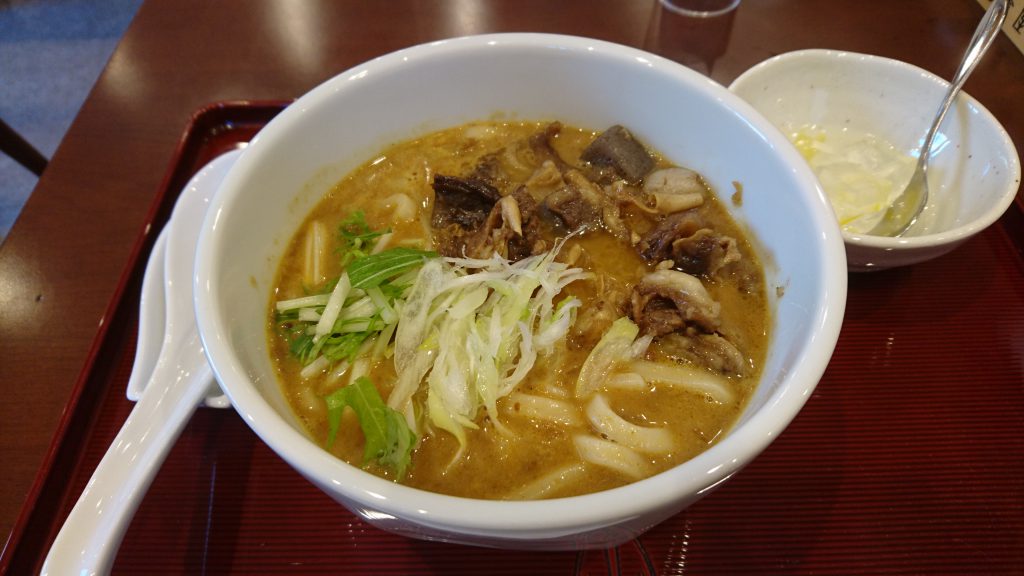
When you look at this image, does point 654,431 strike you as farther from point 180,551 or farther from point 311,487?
point 180,551

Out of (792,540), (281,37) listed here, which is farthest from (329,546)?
(281,37)

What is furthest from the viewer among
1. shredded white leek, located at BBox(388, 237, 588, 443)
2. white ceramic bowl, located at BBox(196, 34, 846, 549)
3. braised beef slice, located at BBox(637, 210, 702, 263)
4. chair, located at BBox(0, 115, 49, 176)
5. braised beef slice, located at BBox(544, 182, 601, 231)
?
chair, located at BBox(0, 115, 49, 176)

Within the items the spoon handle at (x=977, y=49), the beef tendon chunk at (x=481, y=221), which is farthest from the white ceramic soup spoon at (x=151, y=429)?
the spoon handle at (x=977, y=49)

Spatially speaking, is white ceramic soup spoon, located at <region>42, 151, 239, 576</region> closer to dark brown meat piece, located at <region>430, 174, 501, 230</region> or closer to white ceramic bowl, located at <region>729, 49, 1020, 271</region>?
dark brown meat piece, located at <region>430, 174, 501, 230</region>

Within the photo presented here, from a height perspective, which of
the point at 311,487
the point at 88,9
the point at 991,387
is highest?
the point at 991,387

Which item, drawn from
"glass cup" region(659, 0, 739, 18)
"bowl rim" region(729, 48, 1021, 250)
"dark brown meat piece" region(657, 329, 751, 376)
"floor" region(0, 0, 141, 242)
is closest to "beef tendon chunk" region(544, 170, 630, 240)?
"dark brown meat piece" region(657, 329, 751, 376)

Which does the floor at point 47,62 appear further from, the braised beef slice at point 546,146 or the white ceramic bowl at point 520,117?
the braised beef slice at point 546,146
